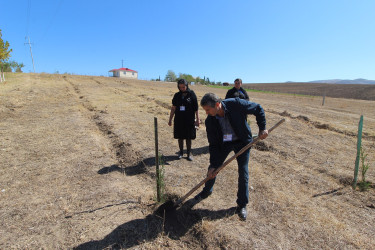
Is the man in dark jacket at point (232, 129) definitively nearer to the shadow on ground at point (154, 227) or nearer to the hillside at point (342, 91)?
the shadow on ground at point (154, 227)

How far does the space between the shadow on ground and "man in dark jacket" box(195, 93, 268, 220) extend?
22.0 inches

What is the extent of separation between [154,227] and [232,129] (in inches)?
66.3

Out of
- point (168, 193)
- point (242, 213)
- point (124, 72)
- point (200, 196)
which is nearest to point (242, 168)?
point (242, 213)

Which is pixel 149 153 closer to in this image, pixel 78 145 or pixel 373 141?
pixel 78 145

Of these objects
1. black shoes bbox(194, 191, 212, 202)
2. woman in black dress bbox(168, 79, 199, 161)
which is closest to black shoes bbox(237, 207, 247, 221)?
black shoes bbox(194, 191, 212, 202)

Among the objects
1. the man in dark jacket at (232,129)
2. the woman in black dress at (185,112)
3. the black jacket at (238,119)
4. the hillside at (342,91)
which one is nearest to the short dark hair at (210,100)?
the man in dark jacket at (232,129)

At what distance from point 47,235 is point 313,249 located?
325cm

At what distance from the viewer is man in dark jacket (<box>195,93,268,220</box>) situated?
2.67 meters

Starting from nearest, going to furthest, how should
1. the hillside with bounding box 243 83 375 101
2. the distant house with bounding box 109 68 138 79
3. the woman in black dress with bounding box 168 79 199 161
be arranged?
1. the woman in black dress with bounding box 168 79 199 161
2. the hillside with bounding box 243 83 375 101
3. the distant house with bounding box 109 68 138 79

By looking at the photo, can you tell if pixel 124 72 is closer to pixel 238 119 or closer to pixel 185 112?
pixel 185 112

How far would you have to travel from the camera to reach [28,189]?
3545mm

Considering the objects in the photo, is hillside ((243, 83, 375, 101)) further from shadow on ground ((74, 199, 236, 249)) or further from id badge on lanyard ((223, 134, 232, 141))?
shadow on ground ((74, 199, 236, 249))

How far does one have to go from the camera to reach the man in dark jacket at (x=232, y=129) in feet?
8.76

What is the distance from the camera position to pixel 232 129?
2.80m
